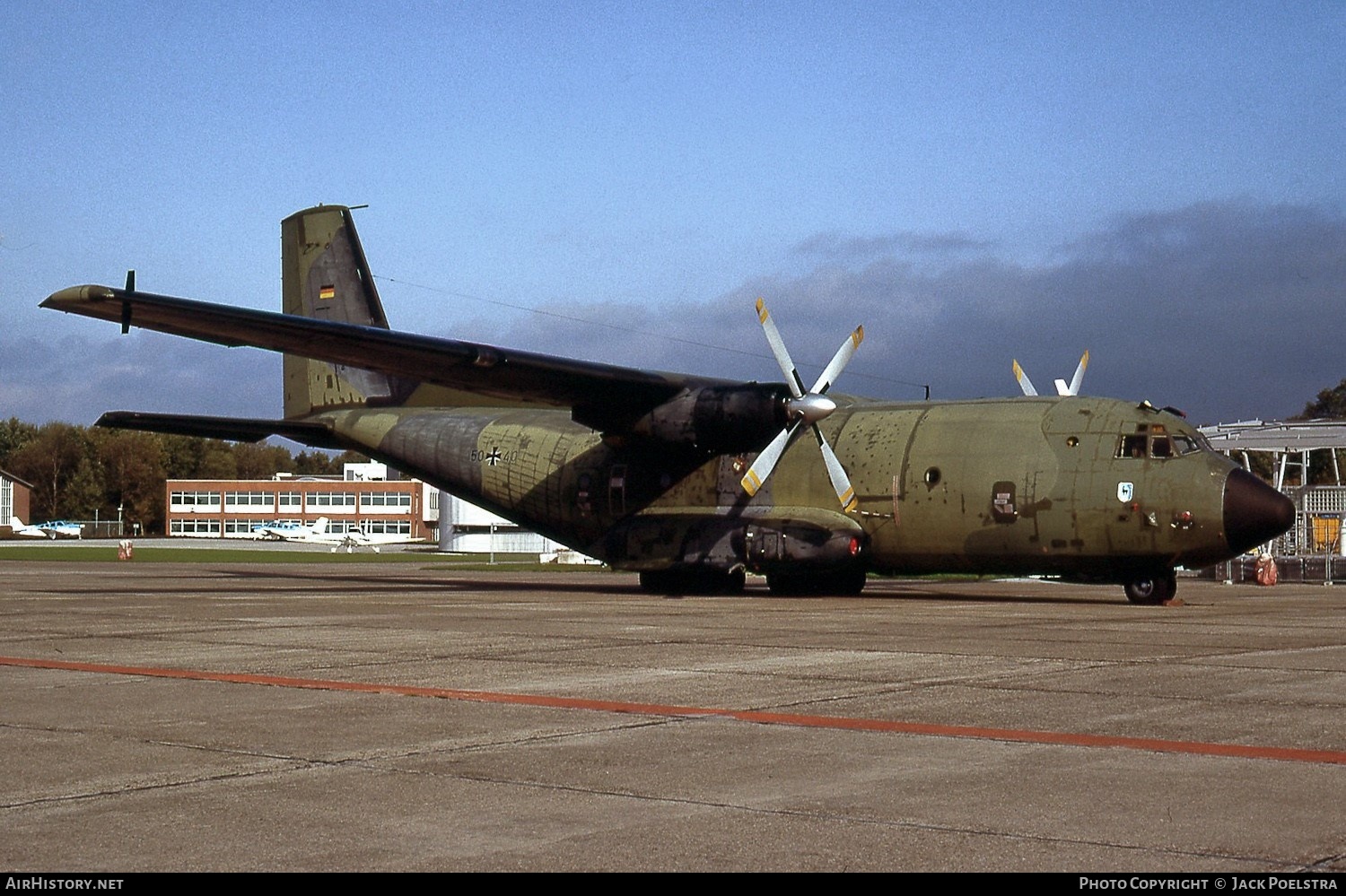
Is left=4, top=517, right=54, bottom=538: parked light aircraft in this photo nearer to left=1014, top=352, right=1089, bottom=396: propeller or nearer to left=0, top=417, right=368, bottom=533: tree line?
left=0, top=417, right=368, bottom=533: tree line

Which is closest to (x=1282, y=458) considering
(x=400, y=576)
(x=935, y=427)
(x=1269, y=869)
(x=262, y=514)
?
(x=935, y=427)

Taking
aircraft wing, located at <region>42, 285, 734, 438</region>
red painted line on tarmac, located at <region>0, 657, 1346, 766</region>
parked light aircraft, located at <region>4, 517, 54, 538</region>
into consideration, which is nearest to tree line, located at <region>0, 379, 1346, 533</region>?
parked light aircraft, located at <region>4, 517, 54, 538</region>

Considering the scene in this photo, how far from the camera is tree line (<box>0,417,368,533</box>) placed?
5453 inches

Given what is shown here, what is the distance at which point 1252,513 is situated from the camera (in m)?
23.4

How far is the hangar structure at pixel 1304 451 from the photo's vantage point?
137ft

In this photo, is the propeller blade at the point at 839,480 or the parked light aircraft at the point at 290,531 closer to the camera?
the propeller blade at the point at 839,480

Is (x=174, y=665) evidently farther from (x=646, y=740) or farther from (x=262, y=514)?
(x=262, y=514)

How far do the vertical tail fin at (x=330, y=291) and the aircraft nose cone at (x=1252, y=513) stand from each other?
63.6 feet

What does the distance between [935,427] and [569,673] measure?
1472 centimetres

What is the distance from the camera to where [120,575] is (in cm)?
3722

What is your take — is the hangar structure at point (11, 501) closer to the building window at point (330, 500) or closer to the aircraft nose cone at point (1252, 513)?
the building window at point (330, 500)

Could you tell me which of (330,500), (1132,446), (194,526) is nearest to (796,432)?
(1132,446)

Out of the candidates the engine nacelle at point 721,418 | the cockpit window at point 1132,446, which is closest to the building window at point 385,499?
the engine nacelle at point 721,418

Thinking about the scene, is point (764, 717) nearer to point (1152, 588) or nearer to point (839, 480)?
point (839, 480)
